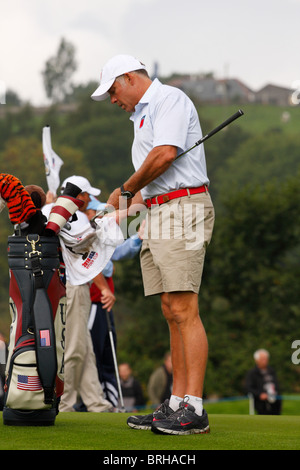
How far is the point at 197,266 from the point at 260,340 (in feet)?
114

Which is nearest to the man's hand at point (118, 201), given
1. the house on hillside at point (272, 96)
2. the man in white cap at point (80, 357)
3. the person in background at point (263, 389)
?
the man in white cap at point (80, 357)

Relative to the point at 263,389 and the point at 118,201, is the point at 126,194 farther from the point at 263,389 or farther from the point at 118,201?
the point at 263,389

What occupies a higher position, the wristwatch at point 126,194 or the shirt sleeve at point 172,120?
the shirt sleeve at point 172,120

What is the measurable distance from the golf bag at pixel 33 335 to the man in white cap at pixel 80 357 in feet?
10.4

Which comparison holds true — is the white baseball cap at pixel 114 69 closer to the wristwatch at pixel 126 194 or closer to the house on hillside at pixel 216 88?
the wristwatch at pixel 126 194

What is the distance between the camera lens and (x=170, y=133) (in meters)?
5.52

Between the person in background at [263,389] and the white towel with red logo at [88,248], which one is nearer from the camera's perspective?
the white towel with red logo at [88,248]

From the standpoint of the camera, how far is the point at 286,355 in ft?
124

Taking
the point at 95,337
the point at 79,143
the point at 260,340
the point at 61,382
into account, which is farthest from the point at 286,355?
the point at 79,143

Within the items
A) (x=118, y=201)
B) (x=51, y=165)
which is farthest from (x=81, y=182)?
(x=51, y=165)

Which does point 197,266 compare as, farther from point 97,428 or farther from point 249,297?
point 249,297

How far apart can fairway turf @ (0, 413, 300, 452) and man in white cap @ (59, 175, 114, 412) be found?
264 cm

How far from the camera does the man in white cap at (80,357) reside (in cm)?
888
